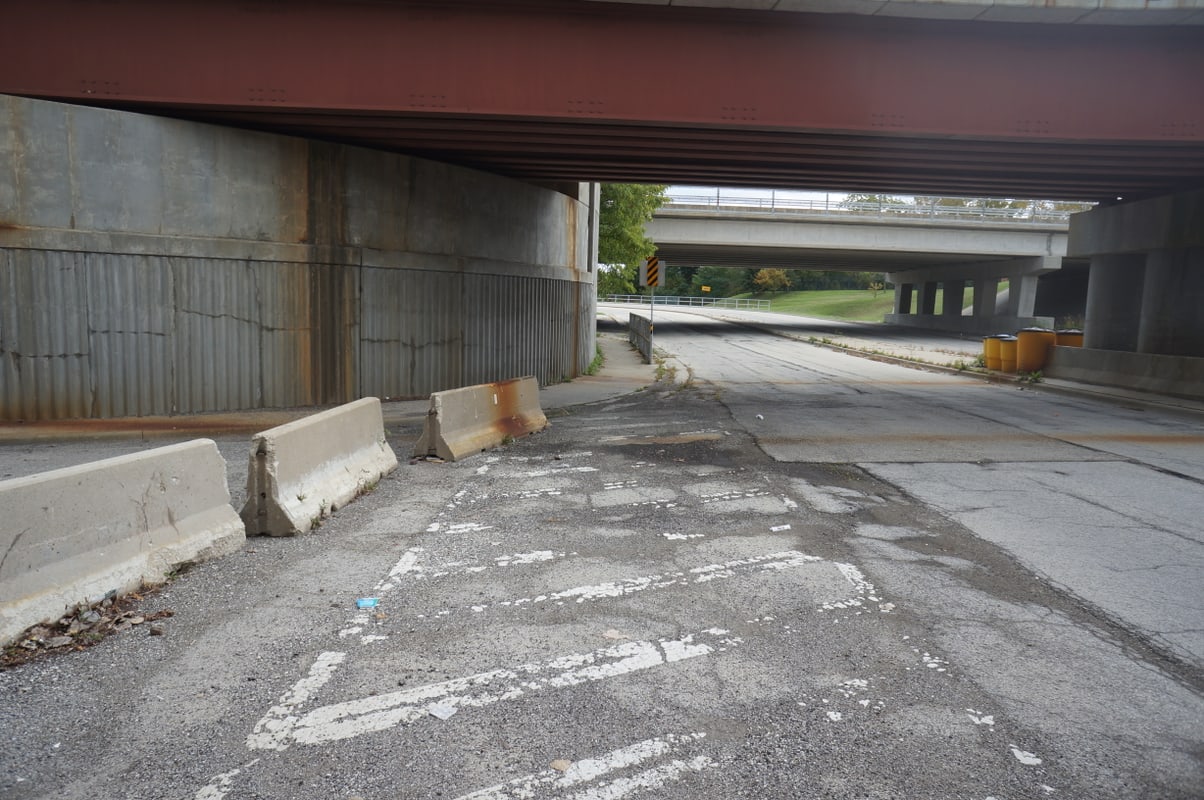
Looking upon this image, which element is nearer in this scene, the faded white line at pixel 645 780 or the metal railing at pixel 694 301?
the faded white line at pixel 645 780

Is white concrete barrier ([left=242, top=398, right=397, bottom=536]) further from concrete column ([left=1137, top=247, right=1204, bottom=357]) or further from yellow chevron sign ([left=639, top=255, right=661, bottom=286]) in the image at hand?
yellow chevron sign ([left=639, top=255, right=661, bottom=286])

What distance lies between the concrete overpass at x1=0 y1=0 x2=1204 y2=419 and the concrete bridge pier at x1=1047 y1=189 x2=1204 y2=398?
159 inches

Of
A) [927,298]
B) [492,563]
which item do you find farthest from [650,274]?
[927,298]

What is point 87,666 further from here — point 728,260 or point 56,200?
point 728,260

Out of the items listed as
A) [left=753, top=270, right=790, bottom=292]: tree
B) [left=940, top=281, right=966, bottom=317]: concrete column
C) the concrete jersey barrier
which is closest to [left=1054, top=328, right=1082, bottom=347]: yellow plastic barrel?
the concrete jersey barrier

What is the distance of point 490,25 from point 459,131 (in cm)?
183

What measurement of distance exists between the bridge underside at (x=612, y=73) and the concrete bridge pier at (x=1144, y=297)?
523cm

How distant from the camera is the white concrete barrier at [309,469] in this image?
670 centimetres

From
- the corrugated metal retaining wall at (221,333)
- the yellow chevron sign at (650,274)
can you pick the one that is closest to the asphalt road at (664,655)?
the corrugated metal retaining wall at (221,333)

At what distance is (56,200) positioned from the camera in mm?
11148

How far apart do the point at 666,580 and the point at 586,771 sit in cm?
243

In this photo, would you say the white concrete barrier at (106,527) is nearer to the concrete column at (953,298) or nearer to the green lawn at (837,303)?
the concrete column at (953,298)

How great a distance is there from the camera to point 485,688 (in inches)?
163

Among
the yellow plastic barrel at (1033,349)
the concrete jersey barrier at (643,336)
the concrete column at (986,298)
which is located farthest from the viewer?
the concrete column at (986,298)
